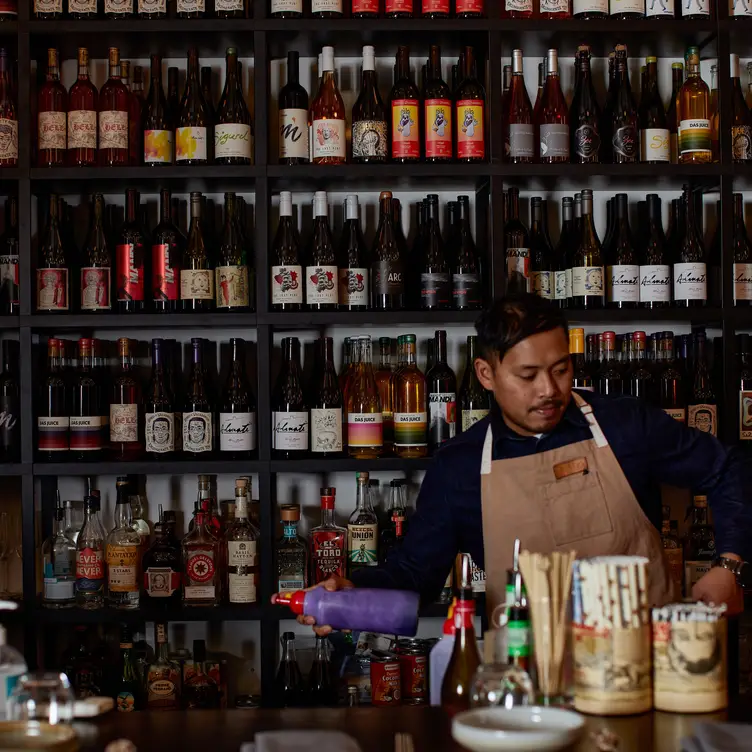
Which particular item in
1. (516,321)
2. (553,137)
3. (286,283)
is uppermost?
(553,137)

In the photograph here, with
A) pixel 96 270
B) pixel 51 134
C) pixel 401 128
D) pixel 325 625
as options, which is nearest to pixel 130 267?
Answer: pixel 96 270

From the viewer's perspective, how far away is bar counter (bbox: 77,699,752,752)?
3.73ft

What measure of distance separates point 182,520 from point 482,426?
100cm

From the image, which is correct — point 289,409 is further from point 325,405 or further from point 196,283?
point 196,283

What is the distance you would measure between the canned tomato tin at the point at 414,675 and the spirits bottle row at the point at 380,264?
83 cm

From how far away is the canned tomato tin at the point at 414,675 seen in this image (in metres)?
2.41

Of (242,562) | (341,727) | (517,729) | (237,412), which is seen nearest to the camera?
(517,729)

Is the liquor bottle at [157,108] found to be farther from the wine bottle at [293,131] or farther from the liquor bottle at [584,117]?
the liquor bottle at [584,117]

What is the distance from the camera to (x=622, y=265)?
248 cm

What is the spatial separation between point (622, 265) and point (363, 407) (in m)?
0.72

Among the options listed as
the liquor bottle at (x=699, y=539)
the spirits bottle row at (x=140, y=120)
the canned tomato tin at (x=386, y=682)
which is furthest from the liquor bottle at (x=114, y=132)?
the liquor bottle at (x=699, y=539)

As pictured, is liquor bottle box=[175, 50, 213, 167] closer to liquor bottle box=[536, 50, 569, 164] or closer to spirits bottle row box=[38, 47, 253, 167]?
spirits bottle row box=[38, 47, 253, 167]

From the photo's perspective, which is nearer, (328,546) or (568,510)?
(568,510)

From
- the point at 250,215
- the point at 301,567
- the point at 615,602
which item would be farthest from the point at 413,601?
the point at 250,215
